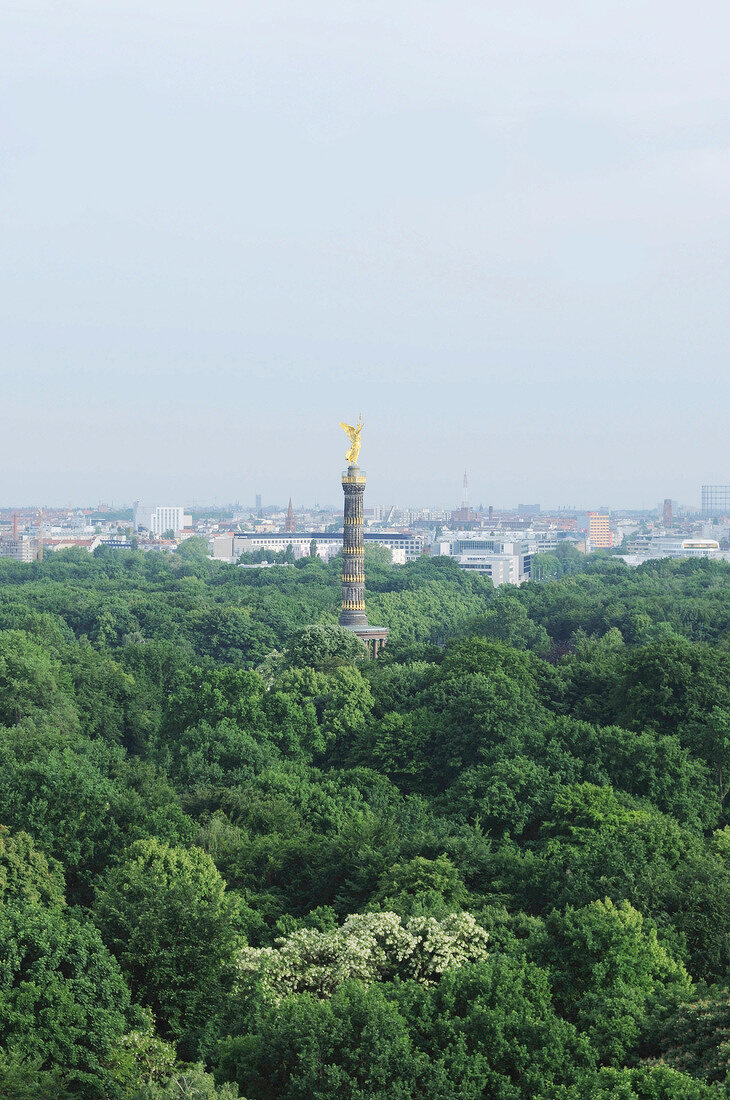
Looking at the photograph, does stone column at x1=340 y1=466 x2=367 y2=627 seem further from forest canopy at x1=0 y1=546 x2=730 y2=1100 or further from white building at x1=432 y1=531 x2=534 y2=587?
white building at x1=432 y1=531 x2=534 y2=587

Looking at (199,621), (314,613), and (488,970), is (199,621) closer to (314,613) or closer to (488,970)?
(314,613)

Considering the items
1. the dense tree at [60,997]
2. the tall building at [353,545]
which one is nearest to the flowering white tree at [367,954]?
the dense tree at [60,997]

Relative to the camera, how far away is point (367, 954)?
82.6ft

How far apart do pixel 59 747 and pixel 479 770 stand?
13510 millimetres

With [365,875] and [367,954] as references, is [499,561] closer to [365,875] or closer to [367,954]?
[365,875]

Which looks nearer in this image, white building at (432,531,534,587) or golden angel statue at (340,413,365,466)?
golden angel statue at (340,413,365,466)

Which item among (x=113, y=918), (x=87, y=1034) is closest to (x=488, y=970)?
(x=87, y=1034)

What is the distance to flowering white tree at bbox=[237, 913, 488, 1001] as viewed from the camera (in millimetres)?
25016

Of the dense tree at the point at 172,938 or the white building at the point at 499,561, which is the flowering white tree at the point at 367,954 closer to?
the dense tree at the point at 172,938

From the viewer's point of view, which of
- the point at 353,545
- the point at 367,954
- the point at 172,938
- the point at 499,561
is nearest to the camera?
the point at 367,954

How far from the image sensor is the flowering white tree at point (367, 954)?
25.0m

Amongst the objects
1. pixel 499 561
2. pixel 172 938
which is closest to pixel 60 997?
pixel 172 938

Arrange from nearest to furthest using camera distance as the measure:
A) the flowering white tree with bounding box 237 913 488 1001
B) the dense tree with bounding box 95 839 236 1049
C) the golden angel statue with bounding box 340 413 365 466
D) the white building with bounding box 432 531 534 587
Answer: the flowering white tree with bounding box 237 913 488 1001, the dense tree with bounding box 95 839 236 1049, the golden angel statue with bounding box 340 413 365 466, the white building with bounding box 432 531 534 587

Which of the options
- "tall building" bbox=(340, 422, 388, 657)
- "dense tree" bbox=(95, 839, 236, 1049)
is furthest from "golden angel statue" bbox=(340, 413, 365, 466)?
"dense tree" bbox=(95, 839, 236, 1049)
